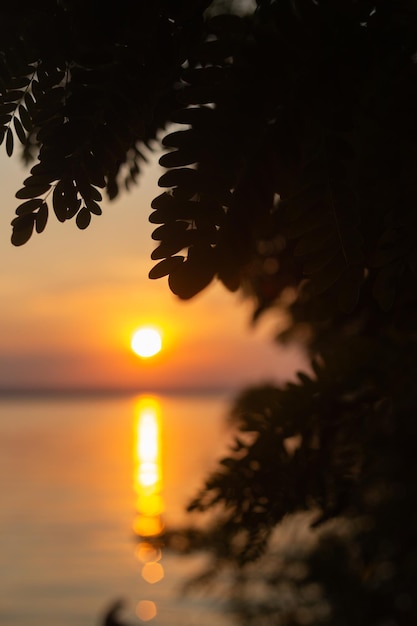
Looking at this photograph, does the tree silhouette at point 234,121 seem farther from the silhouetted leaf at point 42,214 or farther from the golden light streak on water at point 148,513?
the golden light streak on water at point 148,513

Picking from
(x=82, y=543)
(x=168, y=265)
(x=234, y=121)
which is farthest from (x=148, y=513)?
(x=234, y=121)

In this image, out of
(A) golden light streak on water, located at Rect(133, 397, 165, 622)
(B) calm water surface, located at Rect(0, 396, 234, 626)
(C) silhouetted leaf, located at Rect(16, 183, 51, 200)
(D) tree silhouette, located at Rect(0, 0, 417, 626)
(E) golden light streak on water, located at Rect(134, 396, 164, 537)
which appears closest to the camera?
(D) tree silhouette, located at Rect(0, 0, 417, 626)

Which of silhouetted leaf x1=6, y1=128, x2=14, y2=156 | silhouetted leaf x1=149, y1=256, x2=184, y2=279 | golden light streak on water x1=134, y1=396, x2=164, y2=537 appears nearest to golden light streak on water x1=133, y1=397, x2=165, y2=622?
golden light streak on water x1=134, y1=396, x2=164, y2=537

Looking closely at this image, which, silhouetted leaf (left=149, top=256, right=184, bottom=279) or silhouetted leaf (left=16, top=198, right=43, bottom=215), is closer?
silhouetted leaf (left=149, top=256, right=184, bottom=279)

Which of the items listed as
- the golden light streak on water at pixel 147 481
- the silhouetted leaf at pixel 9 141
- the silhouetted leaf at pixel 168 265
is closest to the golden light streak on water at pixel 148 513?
the golden light streak on water at pixel 147 481

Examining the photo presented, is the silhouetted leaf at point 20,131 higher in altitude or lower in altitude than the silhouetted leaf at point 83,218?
higher

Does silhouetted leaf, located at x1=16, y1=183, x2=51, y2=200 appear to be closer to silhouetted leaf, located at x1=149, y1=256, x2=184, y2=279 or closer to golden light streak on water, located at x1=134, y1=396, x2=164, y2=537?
silhouetted leaf, located at x1=149, y1=256, x2=184, y2=279

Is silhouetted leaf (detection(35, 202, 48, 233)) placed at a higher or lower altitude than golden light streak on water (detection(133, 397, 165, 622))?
lower

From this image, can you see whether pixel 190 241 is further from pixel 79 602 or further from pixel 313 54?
pixel 79 602

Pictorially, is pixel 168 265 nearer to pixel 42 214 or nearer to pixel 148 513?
pixel 42 214

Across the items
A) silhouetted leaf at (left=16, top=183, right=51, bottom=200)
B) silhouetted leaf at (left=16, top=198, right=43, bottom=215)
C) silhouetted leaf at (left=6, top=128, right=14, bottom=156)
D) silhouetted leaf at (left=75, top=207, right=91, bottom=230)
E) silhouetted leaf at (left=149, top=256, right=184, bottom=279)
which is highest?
silhouetted leaf at (left=6, top=128, right=14, bottom=156)

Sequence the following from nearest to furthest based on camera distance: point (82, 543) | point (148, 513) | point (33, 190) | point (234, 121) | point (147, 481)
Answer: point (234, 121) → point (33, 190) → point (82, 543) → point (148, 513) → point (147, 481)

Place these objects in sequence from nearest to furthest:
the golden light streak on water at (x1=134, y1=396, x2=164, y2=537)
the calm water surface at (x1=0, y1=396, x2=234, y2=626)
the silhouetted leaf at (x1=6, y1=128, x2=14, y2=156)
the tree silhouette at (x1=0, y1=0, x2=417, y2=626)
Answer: the tree silhouette at (x1=0, y1=0, x2=417, y2=626), the silhouetted leaf at (x1=6, y1=128, x2=14, y2=156), the calm water surface at (x1=0, y1=396, x2=234, y2=626), the golden light streak on water at (x1=134, y1=396, x2=164, y2=537)

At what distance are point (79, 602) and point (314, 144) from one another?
35703mm
